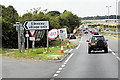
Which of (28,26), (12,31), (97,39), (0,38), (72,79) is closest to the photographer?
(72,79)

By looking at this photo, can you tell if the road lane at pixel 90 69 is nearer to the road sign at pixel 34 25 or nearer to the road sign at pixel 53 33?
the road sign at pixel 34 25

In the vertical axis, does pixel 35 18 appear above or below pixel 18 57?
Result: above

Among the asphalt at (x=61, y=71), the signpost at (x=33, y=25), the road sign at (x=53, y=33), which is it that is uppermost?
the signpost at (x=33, y=25)

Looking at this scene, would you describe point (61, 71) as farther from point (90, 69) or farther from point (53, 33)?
point (53, 33)

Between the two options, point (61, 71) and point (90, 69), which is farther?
point (90, 69)

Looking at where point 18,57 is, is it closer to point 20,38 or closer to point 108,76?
point 20,38

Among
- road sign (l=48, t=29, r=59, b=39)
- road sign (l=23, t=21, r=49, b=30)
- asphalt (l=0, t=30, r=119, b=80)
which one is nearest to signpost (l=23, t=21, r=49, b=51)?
road sign (l=23, t=21, r=49, b=30)

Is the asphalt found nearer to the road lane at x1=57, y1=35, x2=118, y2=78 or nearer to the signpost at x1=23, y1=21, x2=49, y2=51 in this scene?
the road lane at x1=57, y1=35, x2=118, y2=78

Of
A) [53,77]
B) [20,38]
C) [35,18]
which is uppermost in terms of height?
[35,18]

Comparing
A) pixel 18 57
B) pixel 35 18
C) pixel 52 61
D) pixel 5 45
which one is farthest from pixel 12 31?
pixel 52 61

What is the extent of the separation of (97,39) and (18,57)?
9.21 meters

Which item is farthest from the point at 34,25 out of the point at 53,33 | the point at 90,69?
the point at 90,69

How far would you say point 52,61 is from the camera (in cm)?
2025

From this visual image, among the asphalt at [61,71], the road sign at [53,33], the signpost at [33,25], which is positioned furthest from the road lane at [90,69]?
the road sign at [53,33]
